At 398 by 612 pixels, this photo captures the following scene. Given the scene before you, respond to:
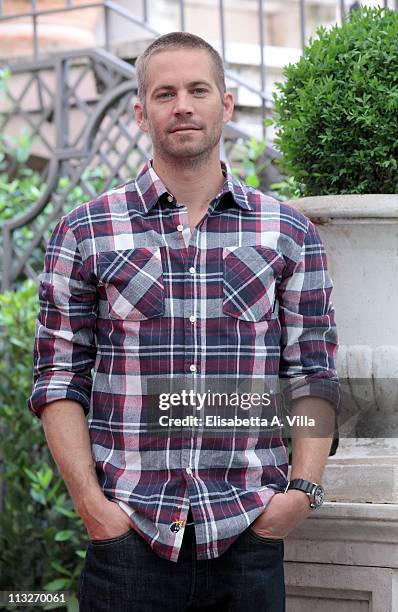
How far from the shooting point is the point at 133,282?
2.34 meters

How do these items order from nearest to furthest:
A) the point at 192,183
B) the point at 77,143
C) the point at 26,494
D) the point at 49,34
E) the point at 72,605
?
the point at 192,183, the point at 72,605, the point at 26,494, the point at 77,143, the point at 49,34

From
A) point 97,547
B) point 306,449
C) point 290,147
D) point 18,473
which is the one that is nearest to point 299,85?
point 290,147

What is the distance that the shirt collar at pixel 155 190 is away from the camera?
241 cm

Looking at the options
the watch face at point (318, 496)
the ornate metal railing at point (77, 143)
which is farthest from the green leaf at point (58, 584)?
the watch face at point (318, 496)

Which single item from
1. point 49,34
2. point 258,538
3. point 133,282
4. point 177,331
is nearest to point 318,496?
point 258,538

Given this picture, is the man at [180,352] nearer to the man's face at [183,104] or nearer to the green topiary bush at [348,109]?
the man's face at [183,104]

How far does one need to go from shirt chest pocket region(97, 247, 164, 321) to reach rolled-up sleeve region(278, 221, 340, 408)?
30cm

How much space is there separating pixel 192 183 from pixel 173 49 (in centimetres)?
29

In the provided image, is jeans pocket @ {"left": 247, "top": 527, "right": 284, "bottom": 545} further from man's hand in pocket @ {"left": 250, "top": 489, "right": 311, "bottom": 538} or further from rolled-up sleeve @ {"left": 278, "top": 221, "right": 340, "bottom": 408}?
rolled-up sleeve @ {"left": 278, "top": 221, "right": 340, "bottom": 408}

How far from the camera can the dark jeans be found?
88.4 inches

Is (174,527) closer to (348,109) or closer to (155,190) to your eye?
(155,190)

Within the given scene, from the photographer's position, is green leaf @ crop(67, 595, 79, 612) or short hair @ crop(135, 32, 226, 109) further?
green leaf @ crop(67, 595, 79, 612)

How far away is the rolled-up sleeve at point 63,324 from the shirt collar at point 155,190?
178 mm

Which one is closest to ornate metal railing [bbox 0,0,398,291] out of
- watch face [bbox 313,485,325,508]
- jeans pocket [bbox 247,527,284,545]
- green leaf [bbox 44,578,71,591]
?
green leaf [bbox 44,578,71,591]
